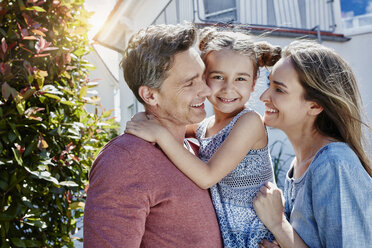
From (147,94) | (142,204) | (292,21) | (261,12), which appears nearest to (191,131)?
(147,94)

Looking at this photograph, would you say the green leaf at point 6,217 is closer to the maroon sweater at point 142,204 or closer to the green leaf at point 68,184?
the green leaf at point 68,184

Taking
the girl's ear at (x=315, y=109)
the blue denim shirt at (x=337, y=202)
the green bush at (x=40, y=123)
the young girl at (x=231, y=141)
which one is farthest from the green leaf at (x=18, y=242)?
the girl's ear at (x=315, y=109)

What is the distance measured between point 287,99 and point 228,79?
388mm

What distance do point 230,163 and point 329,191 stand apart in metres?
0.51

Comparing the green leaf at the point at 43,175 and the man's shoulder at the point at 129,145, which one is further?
the green leaf at the point at 43,175

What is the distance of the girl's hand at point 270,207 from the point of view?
1897mm

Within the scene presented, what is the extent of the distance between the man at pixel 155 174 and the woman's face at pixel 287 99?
0.37 m

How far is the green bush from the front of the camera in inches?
77.5

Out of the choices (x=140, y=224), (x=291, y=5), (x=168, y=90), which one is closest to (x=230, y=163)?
(x=168, y=90)

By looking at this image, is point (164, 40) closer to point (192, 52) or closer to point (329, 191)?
point (192, 52)

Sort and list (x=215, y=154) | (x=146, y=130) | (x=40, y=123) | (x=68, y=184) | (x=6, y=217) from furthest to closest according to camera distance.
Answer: (x=68, y=184) → (x=40, y=123) → (x=215, y=154) → (x=6, y=217) → (x=146, y=130)

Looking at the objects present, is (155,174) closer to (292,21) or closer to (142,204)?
(142,204)

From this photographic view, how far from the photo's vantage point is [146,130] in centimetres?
176

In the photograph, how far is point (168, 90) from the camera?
192 centimetres
